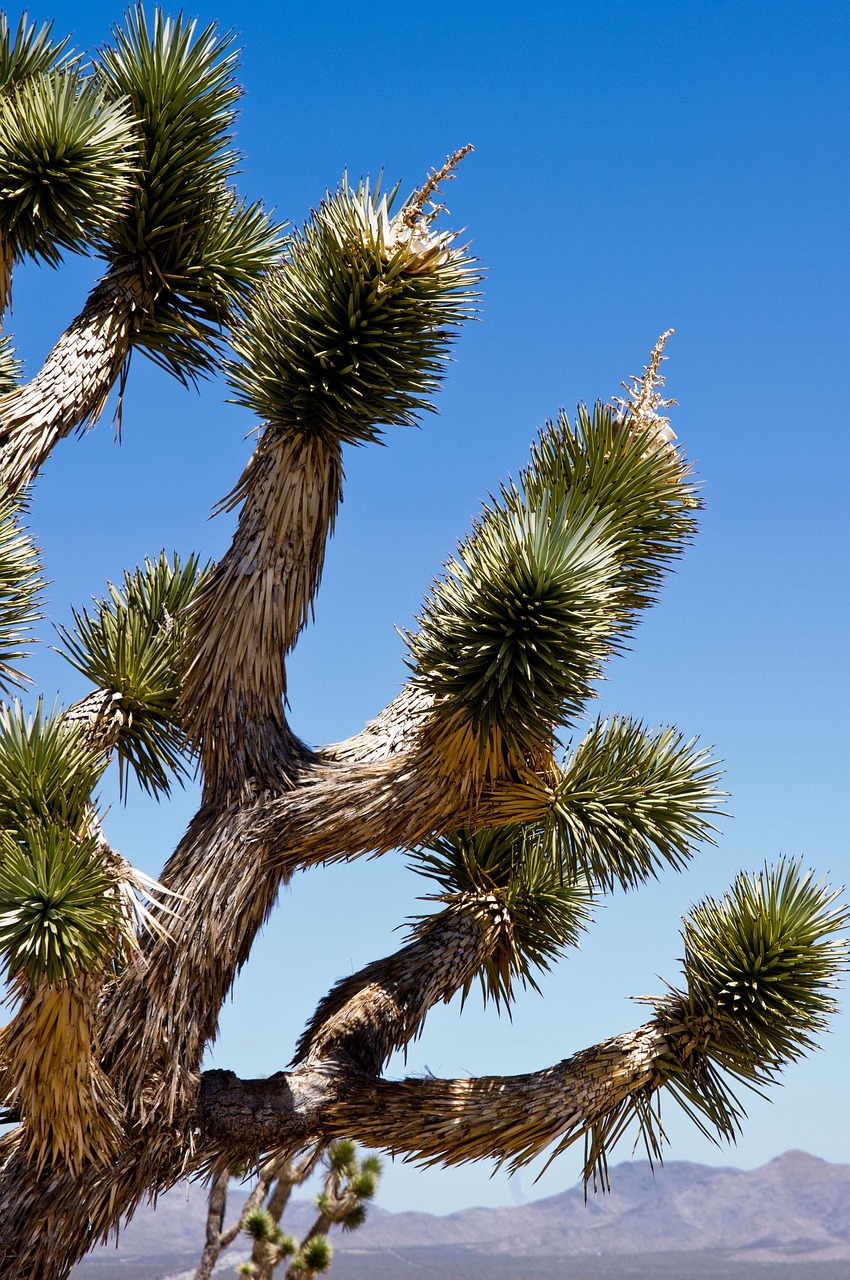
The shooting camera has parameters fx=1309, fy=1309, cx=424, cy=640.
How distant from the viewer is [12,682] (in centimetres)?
578

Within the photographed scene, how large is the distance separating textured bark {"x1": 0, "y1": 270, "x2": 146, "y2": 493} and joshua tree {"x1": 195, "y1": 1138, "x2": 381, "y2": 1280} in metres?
9.22

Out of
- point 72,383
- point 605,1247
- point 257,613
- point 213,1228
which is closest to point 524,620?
point 257,613

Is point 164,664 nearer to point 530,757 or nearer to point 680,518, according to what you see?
point 530,757

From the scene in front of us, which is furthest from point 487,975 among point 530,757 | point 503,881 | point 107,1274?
point 107,1274

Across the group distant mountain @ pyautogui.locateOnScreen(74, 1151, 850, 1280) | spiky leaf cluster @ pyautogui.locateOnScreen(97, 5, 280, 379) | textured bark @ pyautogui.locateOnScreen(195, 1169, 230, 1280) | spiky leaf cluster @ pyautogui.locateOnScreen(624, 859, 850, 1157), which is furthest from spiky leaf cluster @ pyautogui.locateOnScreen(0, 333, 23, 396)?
distant mountain @ pyautogui.locateOnScreen(74, 1151, 850, 1280)

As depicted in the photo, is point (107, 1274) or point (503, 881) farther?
point (107, 1274)

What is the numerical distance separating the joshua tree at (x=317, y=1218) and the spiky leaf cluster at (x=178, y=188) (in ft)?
30.7

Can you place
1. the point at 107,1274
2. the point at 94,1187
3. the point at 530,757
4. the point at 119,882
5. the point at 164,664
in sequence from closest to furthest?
the point at 119,882, the point at 94,1187, the point at 530,757, the point at 164,664, the point at 107,1274

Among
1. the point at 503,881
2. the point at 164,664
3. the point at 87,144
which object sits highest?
the point at 87,144

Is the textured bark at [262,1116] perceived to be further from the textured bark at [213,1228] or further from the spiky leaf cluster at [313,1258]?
the spiky leaf cluster at [313,1258]

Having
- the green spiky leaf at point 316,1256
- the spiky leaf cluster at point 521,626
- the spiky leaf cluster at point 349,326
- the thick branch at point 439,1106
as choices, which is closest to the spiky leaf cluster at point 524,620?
the spiky leaf cluster at point 521,626

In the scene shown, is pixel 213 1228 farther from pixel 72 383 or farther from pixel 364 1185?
pixel 72 383

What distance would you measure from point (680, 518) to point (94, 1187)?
4.04m

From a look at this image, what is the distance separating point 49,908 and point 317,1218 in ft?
35.7
